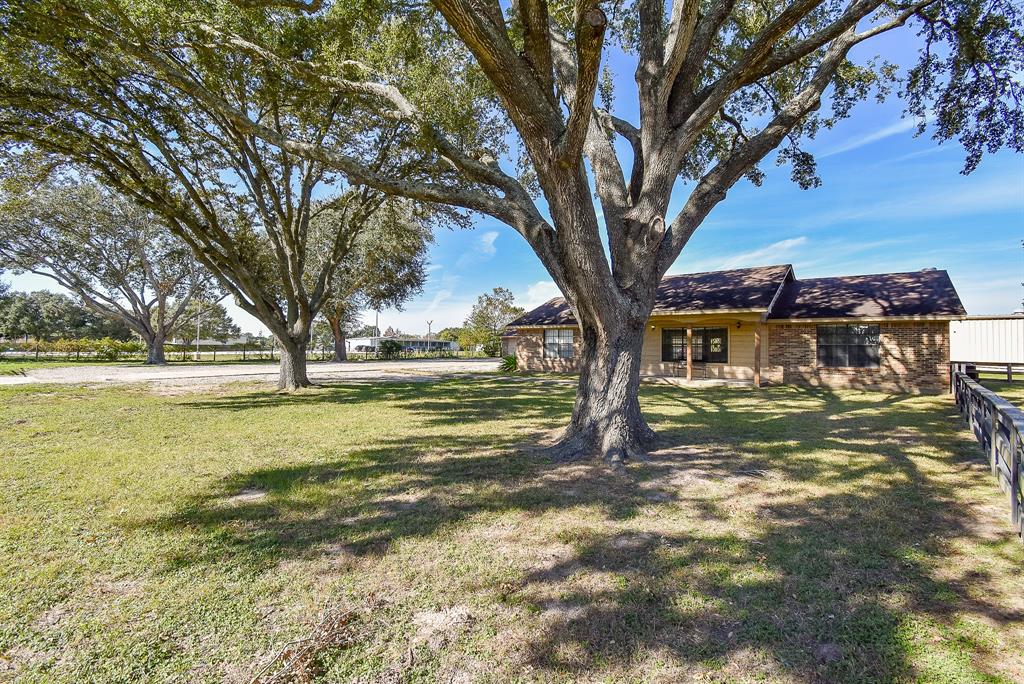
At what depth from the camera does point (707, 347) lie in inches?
643

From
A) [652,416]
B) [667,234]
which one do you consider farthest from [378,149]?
[652,416]

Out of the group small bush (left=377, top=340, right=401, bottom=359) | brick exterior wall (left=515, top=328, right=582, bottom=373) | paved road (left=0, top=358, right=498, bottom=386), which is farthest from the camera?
small bush (left=377, top=340, right=401, bottom=359)

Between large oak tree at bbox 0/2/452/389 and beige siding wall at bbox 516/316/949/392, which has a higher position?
large oak tree at bbox 0/2/452/389

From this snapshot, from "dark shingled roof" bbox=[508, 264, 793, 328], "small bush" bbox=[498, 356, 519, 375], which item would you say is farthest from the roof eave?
"small bush" bbox=[498, 356, 519, 375]

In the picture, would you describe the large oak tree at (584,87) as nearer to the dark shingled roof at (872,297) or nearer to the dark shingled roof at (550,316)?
the dark shingled roof at (872,297)

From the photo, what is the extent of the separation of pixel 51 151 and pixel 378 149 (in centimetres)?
672

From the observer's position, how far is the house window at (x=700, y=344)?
15914 mm

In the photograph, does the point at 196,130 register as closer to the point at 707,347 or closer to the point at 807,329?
the point at 707,347

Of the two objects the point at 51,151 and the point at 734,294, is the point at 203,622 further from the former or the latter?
the point at 734,294

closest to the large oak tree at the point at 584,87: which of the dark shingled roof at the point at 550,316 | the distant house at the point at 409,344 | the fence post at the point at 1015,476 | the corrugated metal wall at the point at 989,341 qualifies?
the fence post at the point at 1015,476

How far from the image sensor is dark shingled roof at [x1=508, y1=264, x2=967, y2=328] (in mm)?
13383

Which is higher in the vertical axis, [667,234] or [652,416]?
[667,234]

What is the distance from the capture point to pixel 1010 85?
7641 millimetres

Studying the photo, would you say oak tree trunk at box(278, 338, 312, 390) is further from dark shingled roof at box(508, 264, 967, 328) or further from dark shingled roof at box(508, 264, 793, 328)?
dark shingled roof at box(508, 264, 967, 328)
